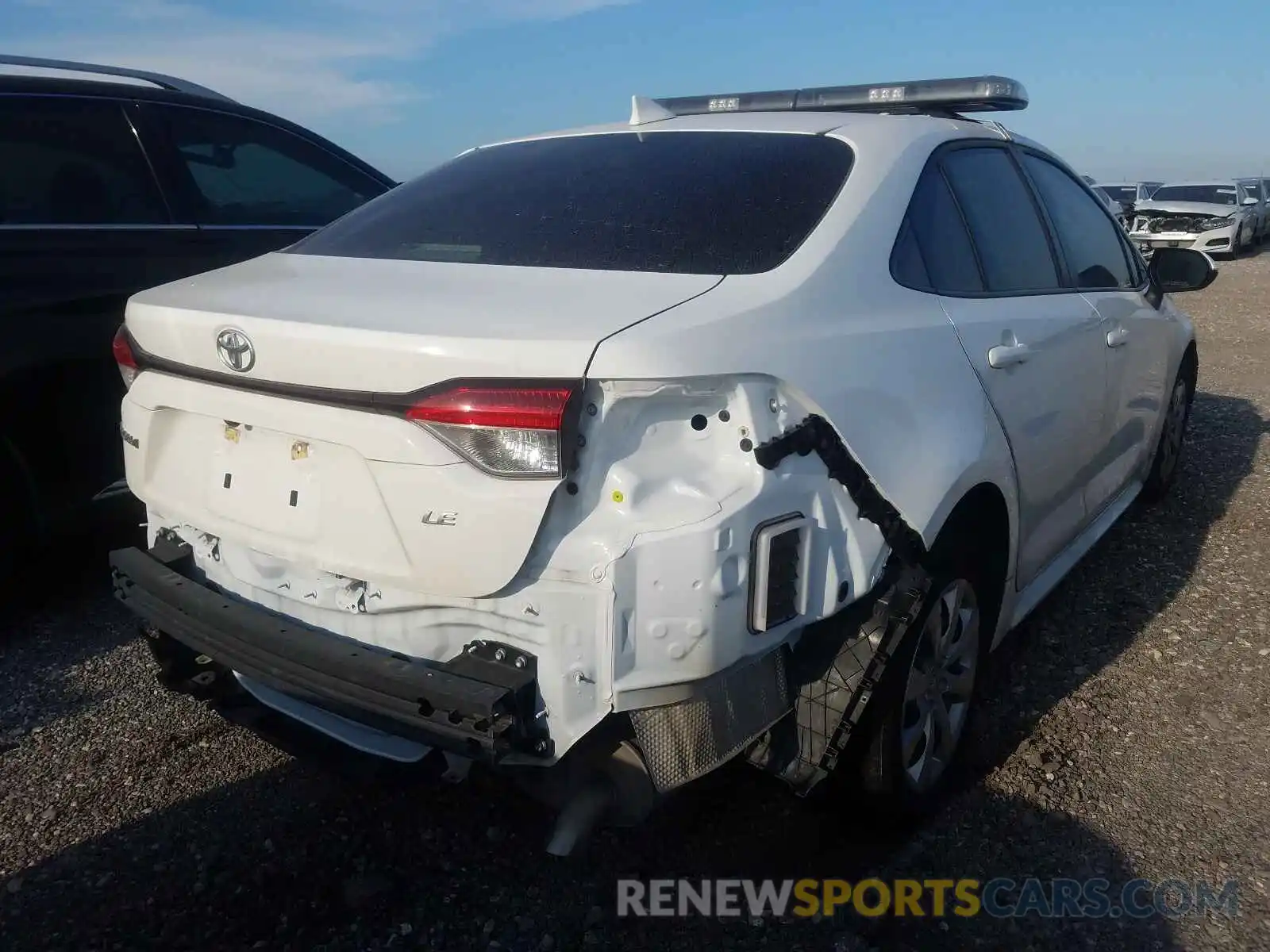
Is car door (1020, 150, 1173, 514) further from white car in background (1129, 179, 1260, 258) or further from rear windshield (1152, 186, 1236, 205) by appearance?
rear windshield (1152, 186, 1236, 205)

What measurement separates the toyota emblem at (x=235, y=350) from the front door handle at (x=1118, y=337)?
9.27 ft

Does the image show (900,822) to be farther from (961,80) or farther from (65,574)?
(65,574)

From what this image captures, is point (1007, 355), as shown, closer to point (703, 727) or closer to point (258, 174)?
point (703, 727)

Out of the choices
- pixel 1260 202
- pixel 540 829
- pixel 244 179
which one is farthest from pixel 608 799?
pixel 1260 202

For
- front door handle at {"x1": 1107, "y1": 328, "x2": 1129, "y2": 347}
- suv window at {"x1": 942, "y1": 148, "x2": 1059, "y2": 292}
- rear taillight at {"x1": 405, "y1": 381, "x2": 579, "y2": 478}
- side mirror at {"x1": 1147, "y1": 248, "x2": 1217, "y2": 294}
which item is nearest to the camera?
rear taillight at {"x1": 405, "y1": 381, "x2": 579, "y2": 478}

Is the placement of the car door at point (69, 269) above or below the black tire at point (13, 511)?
above

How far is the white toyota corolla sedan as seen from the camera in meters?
1.87

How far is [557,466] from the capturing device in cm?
184

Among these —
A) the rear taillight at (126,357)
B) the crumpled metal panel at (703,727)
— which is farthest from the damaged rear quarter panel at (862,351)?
the rear taillight at (126,357)

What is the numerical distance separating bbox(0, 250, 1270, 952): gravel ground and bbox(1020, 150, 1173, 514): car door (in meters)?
0.73

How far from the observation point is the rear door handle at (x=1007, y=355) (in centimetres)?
271

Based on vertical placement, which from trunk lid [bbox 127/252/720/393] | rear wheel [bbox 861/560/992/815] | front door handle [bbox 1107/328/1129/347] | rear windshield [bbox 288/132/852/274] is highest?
rear windshield [bbox 288/132/852/274]

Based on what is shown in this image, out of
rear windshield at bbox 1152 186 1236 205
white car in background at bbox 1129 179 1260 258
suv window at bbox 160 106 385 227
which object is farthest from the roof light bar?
rear windshield at bbox 1152 186 1236 205

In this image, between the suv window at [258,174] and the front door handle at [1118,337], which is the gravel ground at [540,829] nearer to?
the front door handle at [1118,337]
